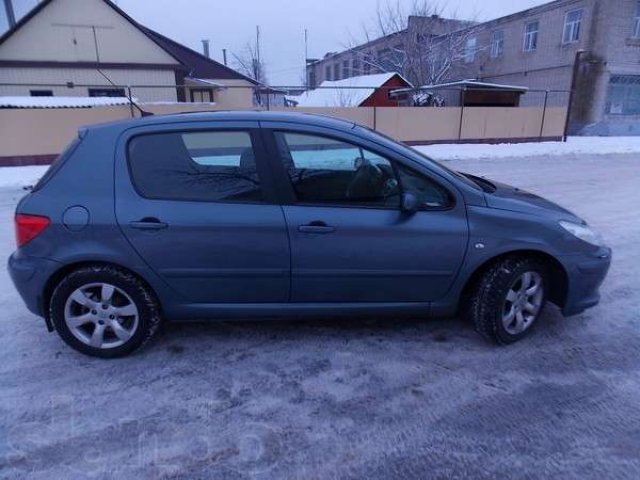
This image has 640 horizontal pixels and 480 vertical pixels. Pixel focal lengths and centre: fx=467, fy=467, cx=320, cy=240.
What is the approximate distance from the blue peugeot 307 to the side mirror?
0.01 meters

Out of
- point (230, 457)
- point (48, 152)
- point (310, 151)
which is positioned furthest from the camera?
point (48, 152)

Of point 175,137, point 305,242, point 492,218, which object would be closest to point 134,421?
point 305,242

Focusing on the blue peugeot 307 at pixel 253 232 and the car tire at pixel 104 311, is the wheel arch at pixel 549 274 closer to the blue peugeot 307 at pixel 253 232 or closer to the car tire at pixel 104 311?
the blue peugeot 307 at pixel 253 232

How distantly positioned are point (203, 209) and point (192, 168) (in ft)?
0.94

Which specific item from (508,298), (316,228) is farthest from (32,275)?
(508,298)

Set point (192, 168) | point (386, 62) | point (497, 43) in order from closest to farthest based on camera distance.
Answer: point (192, 168) → point (386, 62) → point (497, 43)

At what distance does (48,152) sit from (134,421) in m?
12.8

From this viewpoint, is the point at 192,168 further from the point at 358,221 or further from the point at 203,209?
the point at 358,221

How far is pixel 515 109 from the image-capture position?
18.6 metres

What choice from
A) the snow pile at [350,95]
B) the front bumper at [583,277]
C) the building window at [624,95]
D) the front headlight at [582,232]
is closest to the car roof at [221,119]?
the front headlight at [582,232]

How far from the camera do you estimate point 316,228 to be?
115 inches

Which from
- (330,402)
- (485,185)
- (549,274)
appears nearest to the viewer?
(330,402)

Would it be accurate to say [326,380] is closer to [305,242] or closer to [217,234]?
[305,242]

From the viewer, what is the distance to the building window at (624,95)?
2564 centimetres
